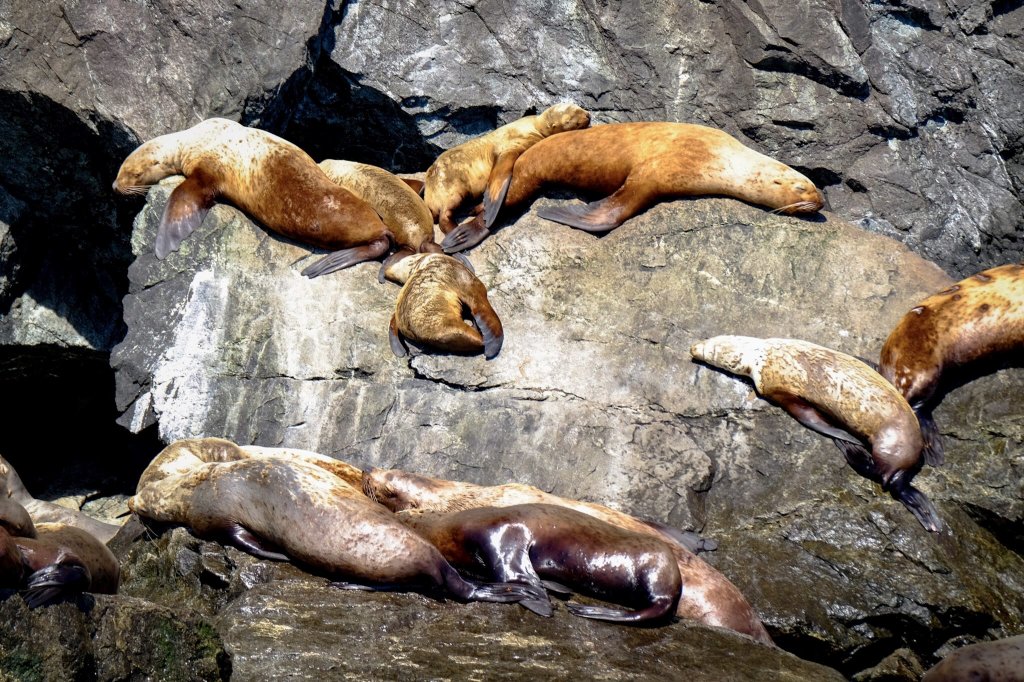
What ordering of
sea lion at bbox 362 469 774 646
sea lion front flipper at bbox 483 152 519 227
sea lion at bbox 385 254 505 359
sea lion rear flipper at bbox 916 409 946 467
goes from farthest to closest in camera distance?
1. sea lion front flipper at bbox 483 152 519 227
2. sea lion at bbox 385 254 505 359
3. sea lion rear flipper at bbox 916 409 946 467
4. sea lion at bbox 362 469 774 646

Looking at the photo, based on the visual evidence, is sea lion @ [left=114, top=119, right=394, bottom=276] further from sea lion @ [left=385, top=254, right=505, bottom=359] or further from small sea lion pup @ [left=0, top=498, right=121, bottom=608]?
small sea lion pup @ [left=0, top=498, right=121, bottom=608]

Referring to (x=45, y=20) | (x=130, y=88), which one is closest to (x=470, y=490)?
(x=130, y=88)

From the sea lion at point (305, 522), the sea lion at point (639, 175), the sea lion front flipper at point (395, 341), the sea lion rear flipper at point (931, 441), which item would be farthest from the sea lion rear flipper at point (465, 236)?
the sea lion rear flipper at point (931, 441)

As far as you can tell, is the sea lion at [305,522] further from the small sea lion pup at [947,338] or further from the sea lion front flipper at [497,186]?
the small sea lion pup at [947,338]

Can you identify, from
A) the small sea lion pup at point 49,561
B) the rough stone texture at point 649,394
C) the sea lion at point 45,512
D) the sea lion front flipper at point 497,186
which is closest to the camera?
the small sea lion pup at point 49,561

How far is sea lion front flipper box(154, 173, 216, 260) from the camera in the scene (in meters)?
7.60

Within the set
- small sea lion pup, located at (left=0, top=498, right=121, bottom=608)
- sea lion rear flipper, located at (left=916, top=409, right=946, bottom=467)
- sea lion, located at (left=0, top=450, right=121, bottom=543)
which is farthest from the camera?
sea lion, located at (left=0, top=450, right=121, bottom=543)

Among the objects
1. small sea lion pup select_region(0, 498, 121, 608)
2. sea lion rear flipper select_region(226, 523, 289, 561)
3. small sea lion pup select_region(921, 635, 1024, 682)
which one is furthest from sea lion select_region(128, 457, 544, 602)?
small sea lion pup select_region(921, 635, 1024, 682)

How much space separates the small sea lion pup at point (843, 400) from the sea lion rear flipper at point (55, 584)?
4006mm

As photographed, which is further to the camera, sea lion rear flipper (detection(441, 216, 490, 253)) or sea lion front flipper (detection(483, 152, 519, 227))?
sea lion front flipper (detection(483, 152, 519, 227))

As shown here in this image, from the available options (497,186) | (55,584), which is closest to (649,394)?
(497,186)

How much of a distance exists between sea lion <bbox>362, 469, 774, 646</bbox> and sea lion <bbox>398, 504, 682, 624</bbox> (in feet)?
0.93

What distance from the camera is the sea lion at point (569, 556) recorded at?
4922 millimetres

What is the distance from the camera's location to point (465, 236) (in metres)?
8.02
